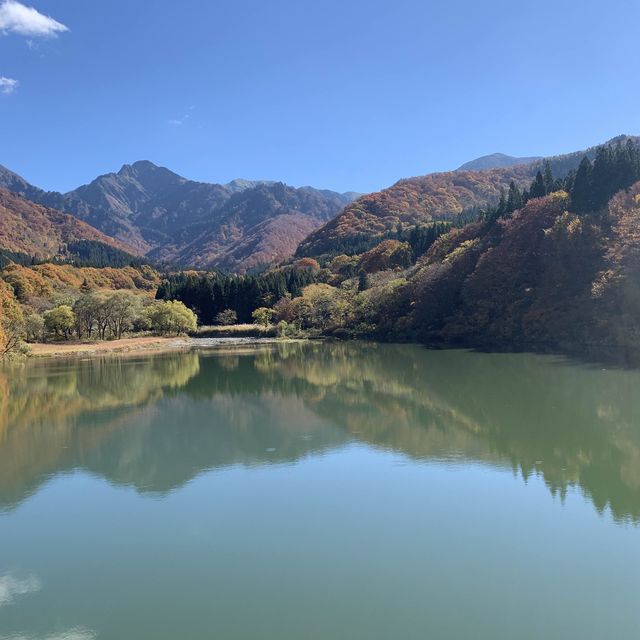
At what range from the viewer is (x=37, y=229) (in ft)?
578

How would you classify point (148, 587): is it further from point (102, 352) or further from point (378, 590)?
point (102, 352)

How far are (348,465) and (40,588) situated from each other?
6935 millimetres

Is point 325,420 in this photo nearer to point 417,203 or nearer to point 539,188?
point 539,188

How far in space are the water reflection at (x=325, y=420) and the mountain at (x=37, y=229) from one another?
139601 mm

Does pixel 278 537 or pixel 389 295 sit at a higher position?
pixel 389 295

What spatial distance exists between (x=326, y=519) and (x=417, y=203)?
123 metres

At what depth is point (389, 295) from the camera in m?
53.7

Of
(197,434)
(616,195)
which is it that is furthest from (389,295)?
(197,434)

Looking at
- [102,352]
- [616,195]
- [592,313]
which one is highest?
[616,195]

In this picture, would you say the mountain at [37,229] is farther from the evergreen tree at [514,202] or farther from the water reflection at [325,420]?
the water reflection at [325,420]

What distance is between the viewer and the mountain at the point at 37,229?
15588 cm

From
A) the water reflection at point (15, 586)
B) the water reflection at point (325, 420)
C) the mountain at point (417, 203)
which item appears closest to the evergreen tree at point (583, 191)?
the water reflection at point (325, 420)

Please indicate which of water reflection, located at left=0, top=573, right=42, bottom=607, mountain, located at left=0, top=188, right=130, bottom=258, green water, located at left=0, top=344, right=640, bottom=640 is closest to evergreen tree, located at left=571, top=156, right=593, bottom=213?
green water, located at left=0, top=344, right=640, bottom=640

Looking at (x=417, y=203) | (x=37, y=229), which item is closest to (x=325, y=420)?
(x=417, y=203)
